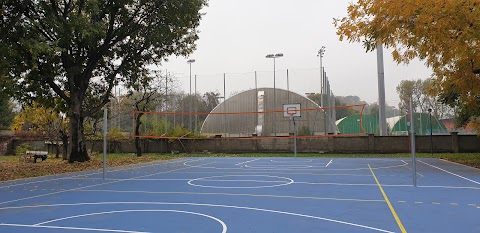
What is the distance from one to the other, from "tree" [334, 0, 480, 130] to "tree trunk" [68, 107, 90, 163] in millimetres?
11506

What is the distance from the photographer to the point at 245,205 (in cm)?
645

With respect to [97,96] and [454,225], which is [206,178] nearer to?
[454,225]

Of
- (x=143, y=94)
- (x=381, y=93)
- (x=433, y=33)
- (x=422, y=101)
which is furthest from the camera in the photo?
(x=422, y=101)

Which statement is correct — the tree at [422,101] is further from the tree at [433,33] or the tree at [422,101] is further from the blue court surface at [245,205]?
the blue court surface at [245,205]

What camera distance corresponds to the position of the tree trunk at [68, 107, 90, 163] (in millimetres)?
16375

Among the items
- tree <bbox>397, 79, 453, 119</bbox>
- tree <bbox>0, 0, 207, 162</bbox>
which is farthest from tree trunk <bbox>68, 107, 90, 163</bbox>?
tree <bbox>397, 79, 453, 119</bbox>

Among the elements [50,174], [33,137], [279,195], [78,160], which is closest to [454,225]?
[279,195]

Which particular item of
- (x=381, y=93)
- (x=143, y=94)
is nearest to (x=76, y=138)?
(x=143, y=94)

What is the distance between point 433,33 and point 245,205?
8.41 m

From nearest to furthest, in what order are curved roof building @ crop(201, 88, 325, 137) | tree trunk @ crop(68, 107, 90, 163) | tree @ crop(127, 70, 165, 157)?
tree trunk @ crop(68, 107, 90, 163), tree @ crop(127, 70, 165, 157), curved roof building @ crop(201, 88, 325, 137)

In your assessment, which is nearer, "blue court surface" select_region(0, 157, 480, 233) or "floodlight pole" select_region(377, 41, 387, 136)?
"blue court surface" select_region(0, 157, 480, 233)

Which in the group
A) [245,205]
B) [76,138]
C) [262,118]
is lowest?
[245,205]

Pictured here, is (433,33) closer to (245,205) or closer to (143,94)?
(245,205)

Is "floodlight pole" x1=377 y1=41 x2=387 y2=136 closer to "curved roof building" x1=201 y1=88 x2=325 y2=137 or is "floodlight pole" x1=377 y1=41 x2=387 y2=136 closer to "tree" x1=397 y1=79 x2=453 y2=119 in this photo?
"tree" x1=397 y1=79 x2=453 y2=119
